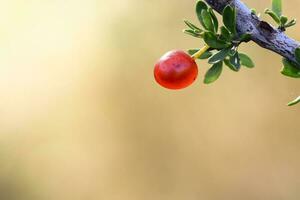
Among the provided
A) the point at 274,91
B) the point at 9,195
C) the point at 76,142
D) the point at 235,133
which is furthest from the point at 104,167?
the point at 274,91

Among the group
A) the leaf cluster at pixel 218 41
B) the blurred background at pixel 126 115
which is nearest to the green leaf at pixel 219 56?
the leaf cluster at pixel 218 41

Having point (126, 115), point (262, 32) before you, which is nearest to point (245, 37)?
point (262, 32)

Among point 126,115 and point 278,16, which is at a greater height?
point 278,16

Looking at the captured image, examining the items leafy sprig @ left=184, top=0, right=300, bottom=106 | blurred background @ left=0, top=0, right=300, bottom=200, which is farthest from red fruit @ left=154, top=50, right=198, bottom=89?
blurred background @ left=0, top=0, right=300, bottom=200

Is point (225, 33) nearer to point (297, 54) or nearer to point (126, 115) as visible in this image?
point (297, 54)

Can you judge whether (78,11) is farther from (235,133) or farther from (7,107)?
(235,133)

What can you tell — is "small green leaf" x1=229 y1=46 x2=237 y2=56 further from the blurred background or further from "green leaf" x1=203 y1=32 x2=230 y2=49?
the blurred background
